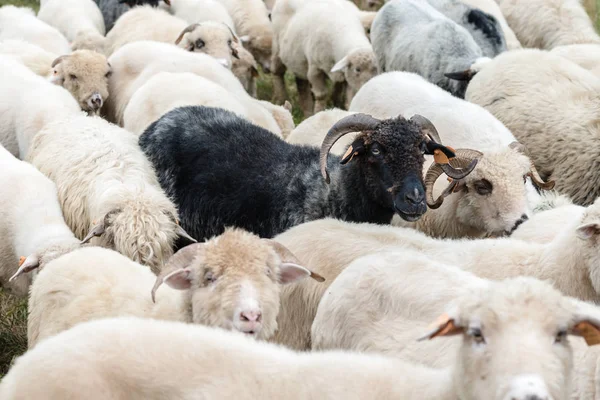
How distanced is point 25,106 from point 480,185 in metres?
3.84

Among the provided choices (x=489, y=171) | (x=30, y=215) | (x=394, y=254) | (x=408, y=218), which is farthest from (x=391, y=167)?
(x=30, y=215)

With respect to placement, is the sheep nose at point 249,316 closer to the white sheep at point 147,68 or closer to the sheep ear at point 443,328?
the sheep ear at point 443,328

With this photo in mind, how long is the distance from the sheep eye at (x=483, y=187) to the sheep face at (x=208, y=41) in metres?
4.15

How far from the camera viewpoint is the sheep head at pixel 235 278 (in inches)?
148

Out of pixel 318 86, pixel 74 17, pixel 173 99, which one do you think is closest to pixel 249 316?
pixel 173 99

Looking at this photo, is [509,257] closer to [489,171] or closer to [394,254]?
[394,254]

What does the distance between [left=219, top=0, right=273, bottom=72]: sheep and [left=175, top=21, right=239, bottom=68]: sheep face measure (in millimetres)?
2564

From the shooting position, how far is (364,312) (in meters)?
3.85

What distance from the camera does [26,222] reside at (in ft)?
18.0

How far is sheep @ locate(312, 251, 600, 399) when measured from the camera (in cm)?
289

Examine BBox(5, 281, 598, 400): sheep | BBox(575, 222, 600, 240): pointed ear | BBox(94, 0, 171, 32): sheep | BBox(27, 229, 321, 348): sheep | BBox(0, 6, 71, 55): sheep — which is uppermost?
BBox(5, 281, 598, 400): sheep

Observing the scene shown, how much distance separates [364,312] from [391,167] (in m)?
1.57

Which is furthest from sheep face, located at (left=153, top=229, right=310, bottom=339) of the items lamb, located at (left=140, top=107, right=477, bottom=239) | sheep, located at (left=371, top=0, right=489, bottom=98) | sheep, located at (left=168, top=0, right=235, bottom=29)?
sheep, located at (left=168, top=0, right=235, bottom=29)

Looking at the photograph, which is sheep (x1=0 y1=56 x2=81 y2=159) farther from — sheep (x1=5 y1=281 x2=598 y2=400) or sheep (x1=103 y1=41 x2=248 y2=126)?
sheep (x1=5 y1=281 x2=598 y2=400)
